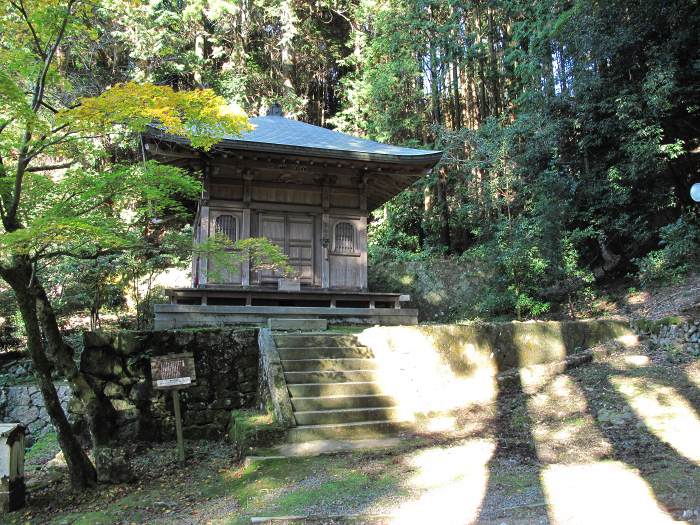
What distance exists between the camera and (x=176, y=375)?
6.26 meters

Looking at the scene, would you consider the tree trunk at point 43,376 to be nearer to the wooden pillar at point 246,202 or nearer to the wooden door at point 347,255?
the wooden pillar at point 246,202

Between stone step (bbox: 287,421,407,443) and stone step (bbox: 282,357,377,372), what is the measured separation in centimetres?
120

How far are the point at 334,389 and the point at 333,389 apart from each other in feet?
0.05

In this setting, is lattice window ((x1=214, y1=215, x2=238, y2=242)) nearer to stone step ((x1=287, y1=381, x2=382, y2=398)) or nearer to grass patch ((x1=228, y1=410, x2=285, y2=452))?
grass patch ((x1=228, y1=410, x2=285, y2=452))

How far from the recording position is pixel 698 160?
475 inches

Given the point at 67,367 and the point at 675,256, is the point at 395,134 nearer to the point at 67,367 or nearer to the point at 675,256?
the point at 675,256

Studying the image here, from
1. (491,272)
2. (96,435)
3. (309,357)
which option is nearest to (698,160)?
(491,272)

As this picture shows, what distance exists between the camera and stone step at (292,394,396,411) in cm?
602

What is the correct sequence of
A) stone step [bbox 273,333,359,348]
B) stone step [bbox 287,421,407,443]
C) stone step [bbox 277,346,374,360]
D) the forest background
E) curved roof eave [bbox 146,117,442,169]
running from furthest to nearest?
1. the forest background
2. curved roof eave [bbox 146,117,442,169]
3. stone step [bbox 273,333,359,348]
4. stone step [bbox 277,346,374,360]
5. stone step [bbox 287,421,407,443]

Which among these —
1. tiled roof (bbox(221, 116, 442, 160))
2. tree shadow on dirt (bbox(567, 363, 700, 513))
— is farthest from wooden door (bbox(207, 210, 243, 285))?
tree shadow on dirt (bbox(567, 363, 700, 513))

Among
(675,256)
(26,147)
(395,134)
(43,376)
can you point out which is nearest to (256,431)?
(43,376)

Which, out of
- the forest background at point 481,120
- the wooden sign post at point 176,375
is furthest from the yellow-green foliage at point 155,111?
the wooden sign post at point 176,375

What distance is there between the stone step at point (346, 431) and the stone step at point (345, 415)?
11 cm

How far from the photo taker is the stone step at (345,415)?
5797 millimetres
